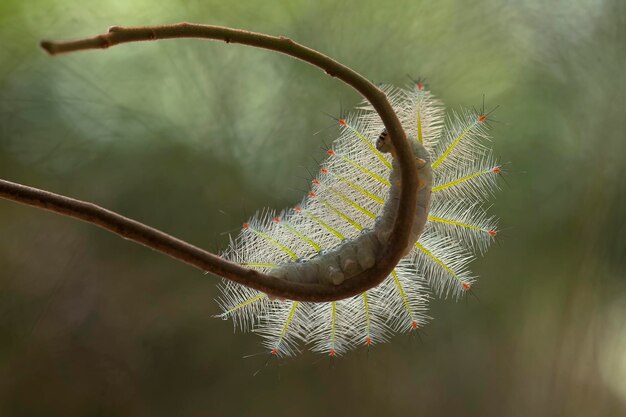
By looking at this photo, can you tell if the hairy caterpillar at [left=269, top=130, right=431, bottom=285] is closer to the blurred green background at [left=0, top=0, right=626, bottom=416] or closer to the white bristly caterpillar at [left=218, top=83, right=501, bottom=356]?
the white bristly caterpillar at [left=218, top=83, right=501, bottom=356]

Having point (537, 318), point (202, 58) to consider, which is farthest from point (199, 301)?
point (537, 318)

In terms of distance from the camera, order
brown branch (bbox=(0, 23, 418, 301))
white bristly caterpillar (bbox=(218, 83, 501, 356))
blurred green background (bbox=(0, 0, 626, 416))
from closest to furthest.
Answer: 1. brown branch (bbox=(0, 23, 418, 301))
2. white bristly caterpillar (bbox=(218, 83, 501, 356))
3. blurred green background (bbox=(0, 0, 626, 416))

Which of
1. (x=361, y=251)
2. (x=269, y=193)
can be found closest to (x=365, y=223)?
(x=361, y=251)

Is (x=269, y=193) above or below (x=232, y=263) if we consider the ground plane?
above

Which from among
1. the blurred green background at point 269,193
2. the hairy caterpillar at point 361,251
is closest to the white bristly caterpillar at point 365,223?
the hairy caterpillar at point 361,251

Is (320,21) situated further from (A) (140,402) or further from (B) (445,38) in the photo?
(A) (140,402)

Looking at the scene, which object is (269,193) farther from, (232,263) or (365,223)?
(232,263)

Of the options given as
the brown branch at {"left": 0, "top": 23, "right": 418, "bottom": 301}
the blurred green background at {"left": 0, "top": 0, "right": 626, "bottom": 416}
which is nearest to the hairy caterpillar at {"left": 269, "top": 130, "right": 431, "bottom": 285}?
Answer: the brown branch at {"left": 0, "top": 23, "right": 418, "bottom": 301}
